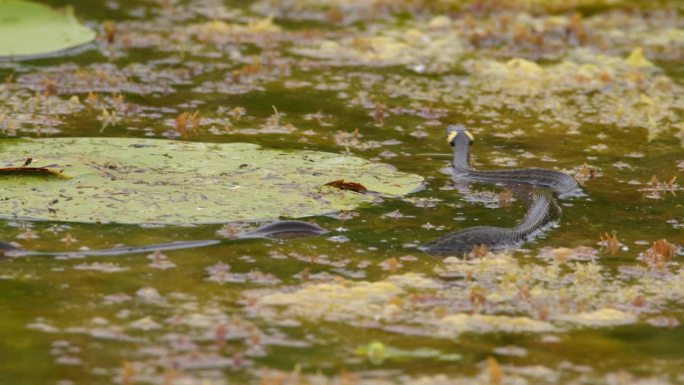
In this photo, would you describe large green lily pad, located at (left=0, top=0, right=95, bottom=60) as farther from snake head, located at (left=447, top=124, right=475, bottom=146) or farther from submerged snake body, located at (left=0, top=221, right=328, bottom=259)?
submerged snake body, located at (left=0, top=221, right=328, bottom=259)

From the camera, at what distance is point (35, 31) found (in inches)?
462

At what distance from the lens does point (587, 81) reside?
36.5ft

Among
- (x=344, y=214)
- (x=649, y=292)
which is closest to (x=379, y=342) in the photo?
(x=649, y=292)

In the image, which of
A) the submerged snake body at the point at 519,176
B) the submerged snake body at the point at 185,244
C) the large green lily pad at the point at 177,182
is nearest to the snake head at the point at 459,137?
the submerged snake body at the point at 519,176

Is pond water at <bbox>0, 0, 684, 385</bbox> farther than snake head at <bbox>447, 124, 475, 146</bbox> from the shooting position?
No

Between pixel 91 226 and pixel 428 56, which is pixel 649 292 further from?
pixel 428 56

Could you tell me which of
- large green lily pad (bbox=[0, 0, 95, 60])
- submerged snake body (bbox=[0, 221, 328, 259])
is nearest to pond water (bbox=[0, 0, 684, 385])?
submerged snake body (bbox=[0, 221, 328, 259])

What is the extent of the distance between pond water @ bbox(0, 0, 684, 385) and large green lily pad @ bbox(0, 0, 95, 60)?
21 centimetres

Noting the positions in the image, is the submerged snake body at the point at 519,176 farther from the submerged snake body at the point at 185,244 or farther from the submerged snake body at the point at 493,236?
the submerged snake body at the point at 185,244

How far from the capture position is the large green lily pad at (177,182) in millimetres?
6523

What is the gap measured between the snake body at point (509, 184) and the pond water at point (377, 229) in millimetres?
104

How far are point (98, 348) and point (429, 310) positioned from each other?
4.78ft

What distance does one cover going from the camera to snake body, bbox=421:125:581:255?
6.27m

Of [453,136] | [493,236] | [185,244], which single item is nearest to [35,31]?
[453,136]
